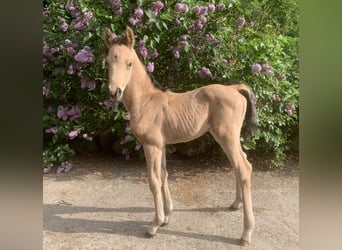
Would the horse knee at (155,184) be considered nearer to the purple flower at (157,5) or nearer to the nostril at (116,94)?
the nostril at (116,94)

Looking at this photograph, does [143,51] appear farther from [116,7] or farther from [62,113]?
[62,113]

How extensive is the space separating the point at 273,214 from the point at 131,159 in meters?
1.49

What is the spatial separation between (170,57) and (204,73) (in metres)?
0.39

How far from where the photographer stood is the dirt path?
1994mm

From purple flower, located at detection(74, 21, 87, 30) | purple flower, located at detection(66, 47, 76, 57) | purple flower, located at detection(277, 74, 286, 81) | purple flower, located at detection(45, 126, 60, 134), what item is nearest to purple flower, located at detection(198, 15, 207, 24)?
purple flower, located at detection(277, 74, 286, 81)

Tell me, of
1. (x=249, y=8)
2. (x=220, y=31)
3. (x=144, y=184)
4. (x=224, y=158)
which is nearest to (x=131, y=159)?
(x=144, y=184)

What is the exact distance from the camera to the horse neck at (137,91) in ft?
Result: 6.18

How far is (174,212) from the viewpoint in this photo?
2.34m

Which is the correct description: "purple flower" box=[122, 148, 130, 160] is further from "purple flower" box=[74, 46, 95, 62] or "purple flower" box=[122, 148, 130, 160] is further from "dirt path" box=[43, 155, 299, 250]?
"purple flower" box=[74, 46, 95, 62]

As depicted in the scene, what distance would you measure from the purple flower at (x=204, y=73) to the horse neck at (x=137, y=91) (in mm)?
734

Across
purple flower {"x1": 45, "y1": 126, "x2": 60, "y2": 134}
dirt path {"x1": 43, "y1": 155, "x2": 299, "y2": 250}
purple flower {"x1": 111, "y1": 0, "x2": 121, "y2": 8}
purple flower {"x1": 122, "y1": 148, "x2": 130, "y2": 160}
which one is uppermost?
purple flower {"x1": 111, "y1": 0, "x2": 121, "y2": 8}

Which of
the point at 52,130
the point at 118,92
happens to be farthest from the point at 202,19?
the point at 52,130

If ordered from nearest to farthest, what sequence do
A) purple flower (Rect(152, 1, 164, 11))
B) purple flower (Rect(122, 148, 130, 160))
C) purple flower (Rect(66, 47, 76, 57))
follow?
purple flower (Rect(152, 1, 164, 11))
purple flower (Rect(66, 47, 76, 57))
purple flower (Rect(122, 148, 130, 160))
